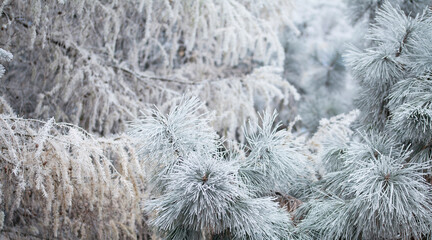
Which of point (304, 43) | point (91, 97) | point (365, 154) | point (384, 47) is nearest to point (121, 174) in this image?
point (91, 97)

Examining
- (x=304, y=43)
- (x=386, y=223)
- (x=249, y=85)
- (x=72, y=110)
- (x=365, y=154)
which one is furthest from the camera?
(x=304, y=43)

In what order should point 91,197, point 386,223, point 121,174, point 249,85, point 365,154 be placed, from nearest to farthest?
point 386,223 < point 365,154 < point 91,197 < point 121,174 < point 249,85

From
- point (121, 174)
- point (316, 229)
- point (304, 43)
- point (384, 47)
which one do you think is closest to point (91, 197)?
point (121, 174)

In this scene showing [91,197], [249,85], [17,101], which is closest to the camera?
[91,197]

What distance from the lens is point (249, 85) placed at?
2.73 metres

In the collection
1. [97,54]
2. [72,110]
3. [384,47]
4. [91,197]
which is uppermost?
[384,47]

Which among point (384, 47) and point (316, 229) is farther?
point (384, 47)

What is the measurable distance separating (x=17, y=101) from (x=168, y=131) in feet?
4.50

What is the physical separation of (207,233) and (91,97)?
1.33 metres

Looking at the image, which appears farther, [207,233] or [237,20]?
[237,20]

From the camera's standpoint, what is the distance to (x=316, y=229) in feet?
4.09

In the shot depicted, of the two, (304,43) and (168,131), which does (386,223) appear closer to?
(168,131)

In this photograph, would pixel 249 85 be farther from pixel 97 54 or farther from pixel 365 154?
pixel 365 154

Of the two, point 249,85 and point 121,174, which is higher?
point 249,85
